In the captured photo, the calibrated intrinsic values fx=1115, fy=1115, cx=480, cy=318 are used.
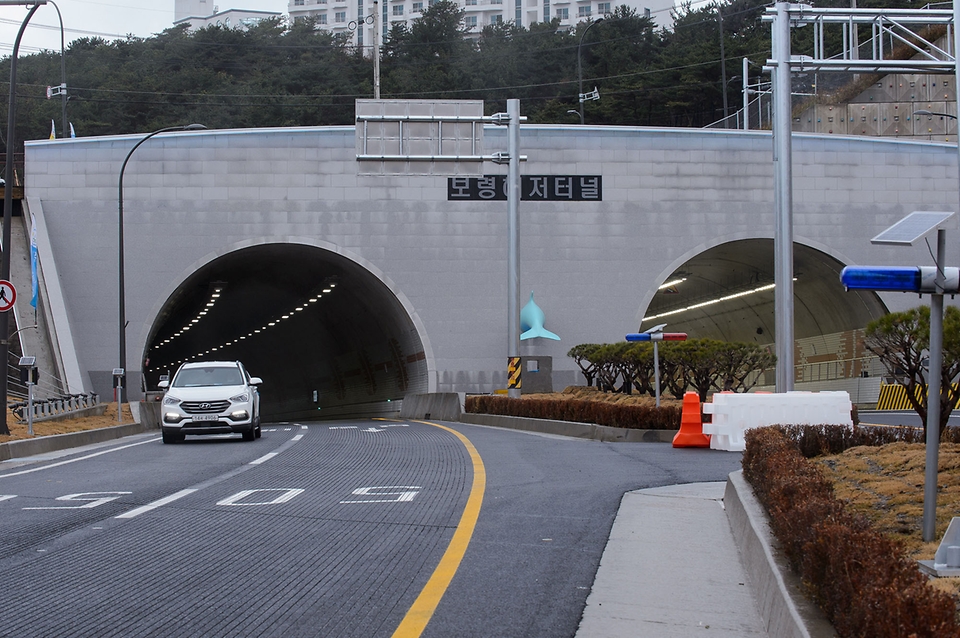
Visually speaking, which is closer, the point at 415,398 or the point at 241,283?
the point at 415,398

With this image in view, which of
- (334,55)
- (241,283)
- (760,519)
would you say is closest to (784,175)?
(760,519)

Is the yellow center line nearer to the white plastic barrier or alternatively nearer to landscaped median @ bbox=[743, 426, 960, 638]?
landscaped median @ bbox=[743, 426, 960, 638]

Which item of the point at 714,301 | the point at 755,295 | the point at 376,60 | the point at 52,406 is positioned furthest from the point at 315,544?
the point at 376,60

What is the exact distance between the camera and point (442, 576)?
23.2ft

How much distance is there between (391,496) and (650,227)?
113 ft

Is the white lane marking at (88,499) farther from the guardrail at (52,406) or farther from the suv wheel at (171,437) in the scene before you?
the guardrail at (52,406)

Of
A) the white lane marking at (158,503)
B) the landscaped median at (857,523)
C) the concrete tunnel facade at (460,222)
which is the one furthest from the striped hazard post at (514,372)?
the white lane marking at (158,503)

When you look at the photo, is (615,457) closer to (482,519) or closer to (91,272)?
(482,519)

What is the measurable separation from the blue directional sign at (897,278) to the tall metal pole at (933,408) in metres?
0.04

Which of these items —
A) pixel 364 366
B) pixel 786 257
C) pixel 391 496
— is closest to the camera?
pixel 391 496

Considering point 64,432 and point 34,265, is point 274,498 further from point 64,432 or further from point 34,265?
point 34,265

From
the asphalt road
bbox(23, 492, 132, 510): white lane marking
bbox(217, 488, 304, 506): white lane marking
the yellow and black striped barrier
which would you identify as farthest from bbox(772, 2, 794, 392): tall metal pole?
the yellow and black striped barrier

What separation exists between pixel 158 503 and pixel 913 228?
7778 mm

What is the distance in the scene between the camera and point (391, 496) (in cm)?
1139
